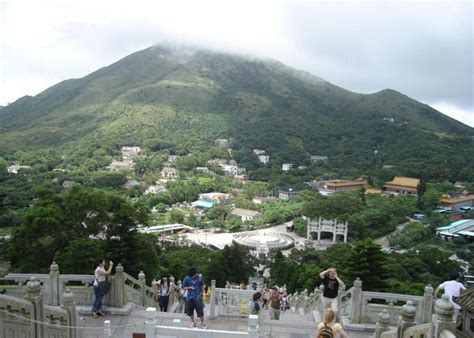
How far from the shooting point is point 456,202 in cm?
6712

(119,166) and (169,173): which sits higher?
(119,166)

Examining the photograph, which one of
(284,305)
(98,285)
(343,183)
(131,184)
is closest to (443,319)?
(98,285)

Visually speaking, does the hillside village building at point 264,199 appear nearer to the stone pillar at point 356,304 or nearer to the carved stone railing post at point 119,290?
the stone pillar at point 356,304

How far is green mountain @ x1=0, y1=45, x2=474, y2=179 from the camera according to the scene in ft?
366

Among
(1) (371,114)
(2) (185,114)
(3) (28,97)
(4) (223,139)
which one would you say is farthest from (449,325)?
(3) (28,97)

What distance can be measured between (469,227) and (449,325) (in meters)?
52.8

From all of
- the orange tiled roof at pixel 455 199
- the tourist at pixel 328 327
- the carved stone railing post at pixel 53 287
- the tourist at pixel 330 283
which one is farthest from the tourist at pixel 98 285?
the orange tiled roof at pixel 455 199

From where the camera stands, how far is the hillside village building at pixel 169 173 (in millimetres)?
89438

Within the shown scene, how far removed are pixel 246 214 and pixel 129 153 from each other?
5094 cm

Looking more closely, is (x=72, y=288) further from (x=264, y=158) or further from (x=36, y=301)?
(x=264, y=158)

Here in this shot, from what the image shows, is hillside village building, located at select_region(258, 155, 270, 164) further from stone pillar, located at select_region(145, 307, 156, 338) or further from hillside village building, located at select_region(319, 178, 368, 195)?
stone pillar, located at select_region(145, 307, 156, 338)

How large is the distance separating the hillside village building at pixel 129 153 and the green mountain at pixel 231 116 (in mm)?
3808

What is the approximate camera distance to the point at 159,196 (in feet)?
229

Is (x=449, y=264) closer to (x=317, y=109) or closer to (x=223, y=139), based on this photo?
(x=223, y=139)
